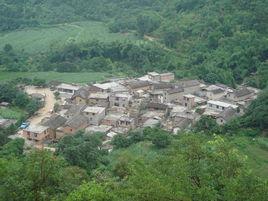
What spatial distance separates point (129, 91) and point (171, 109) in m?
3.24

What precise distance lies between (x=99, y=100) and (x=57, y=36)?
1822 cm

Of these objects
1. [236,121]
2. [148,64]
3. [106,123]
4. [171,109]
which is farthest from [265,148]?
[148,64]

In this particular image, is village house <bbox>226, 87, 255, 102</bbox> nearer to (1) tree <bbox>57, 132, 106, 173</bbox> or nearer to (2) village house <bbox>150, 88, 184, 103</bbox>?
(2) village house <bbox>150, 88, 184, 103</bbox>

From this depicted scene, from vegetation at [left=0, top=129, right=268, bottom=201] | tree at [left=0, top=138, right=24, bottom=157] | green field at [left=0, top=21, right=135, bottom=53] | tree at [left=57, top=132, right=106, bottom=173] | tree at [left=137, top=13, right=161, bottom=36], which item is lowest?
tree at [left=0, top=138, right=24, bottom=157]

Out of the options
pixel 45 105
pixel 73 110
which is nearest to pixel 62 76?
pixel 45 105

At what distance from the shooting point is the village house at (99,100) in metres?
26.8

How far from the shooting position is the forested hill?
31.8 metres

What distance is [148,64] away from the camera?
1374 inches

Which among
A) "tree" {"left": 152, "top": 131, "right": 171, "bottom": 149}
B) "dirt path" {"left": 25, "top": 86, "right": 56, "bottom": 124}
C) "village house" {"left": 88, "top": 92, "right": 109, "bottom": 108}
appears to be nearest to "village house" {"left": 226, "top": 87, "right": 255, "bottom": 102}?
"village house" {"left": 88, "top": 92, "right": 109, "bottom": 108}

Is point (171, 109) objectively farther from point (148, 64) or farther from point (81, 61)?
point (81, 61)

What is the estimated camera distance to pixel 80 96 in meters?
27.3

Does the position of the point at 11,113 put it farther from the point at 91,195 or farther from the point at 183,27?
the point at 91,195

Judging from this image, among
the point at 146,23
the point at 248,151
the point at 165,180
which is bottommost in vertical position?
the point at 248,151

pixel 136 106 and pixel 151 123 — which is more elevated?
pixel 136 106
